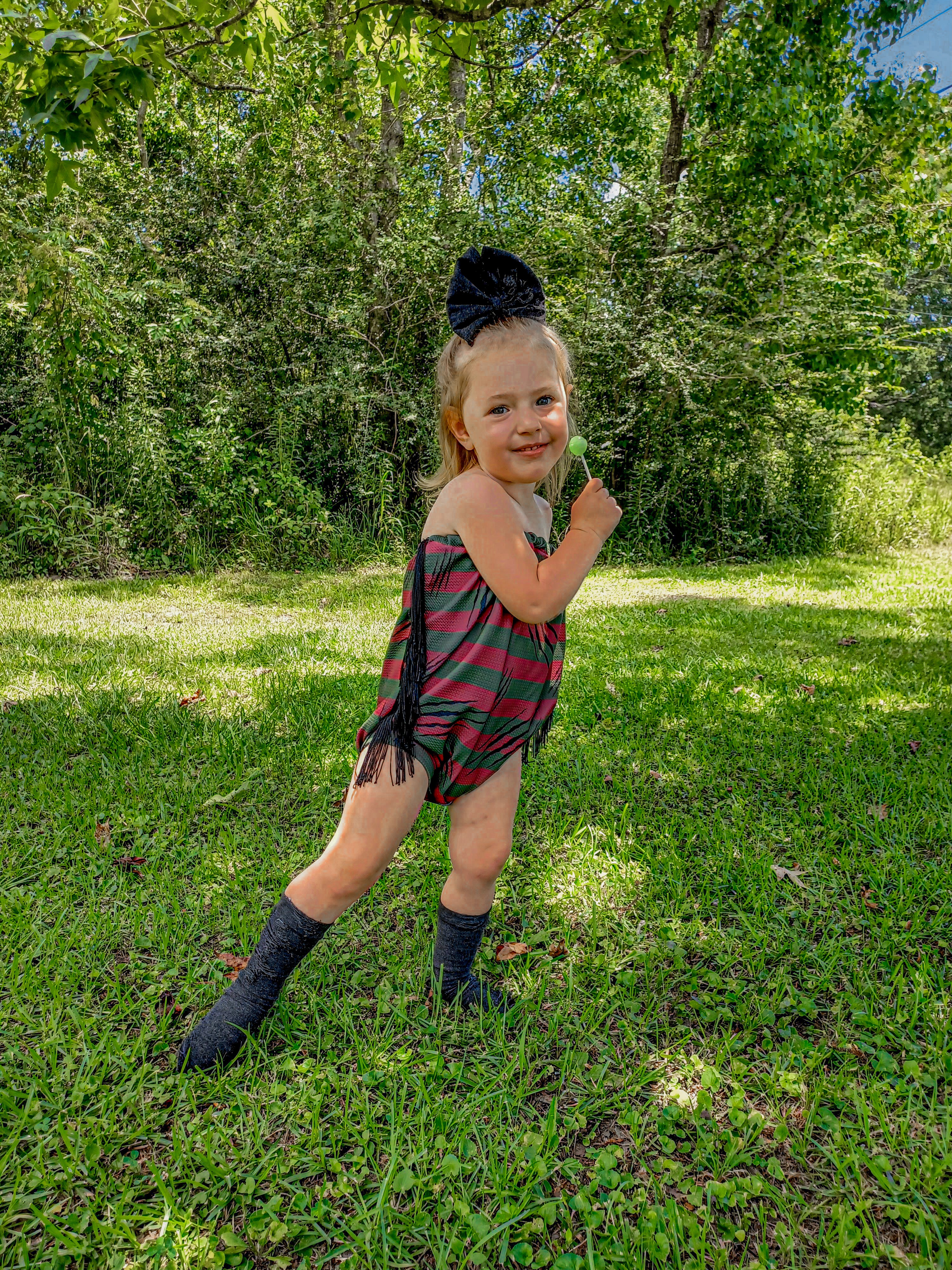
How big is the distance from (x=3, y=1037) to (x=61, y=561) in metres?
6.97

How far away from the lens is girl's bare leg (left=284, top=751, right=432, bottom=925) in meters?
1.78

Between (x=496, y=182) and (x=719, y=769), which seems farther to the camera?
(x=496, y=182)

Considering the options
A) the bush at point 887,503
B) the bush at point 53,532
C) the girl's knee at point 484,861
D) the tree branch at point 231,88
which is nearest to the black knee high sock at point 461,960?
the girl's knee at point 484,861

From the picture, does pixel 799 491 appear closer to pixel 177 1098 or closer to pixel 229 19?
pixel 229 19

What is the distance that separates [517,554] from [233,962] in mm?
1348

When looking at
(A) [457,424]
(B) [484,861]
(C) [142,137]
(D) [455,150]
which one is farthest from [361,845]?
(C) [142,137]

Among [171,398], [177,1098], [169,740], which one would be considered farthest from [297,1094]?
[171,398]

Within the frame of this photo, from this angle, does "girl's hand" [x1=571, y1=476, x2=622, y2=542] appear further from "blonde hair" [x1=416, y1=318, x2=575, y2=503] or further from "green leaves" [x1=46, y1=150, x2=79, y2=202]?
"green leaves" [x1=46, y1=150, x2=79, y2=202]

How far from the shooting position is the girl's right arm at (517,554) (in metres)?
1.76

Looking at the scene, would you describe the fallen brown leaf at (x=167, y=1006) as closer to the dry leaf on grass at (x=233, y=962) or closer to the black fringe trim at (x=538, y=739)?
the dry leaf on grass at (x=233, y=962)

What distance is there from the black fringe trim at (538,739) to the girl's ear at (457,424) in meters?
0.70

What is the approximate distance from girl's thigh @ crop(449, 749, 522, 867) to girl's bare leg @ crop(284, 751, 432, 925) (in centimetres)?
12

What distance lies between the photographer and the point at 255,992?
1.85 metres

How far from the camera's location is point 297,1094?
174 centimetres
